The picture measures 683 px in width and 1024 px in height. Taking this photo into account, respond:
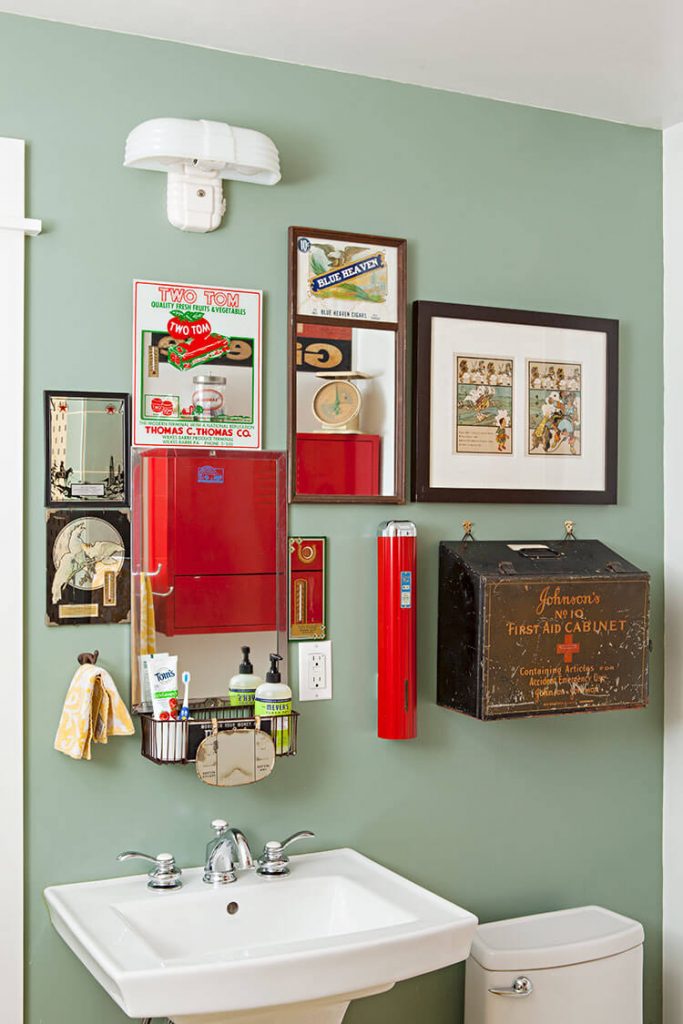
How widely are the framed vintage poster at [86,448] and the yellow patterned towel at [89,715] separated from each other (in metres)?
0.35

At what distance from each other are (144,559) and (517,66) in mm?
1364

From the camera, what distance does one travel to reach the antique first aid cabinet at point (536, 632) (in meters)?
2.41

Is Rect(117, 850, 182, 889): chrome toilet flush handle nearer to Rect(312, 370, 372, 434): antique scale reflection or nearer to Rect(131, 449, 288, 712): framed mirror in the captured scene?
Rect(131, 449, 288, 712): framed mirror

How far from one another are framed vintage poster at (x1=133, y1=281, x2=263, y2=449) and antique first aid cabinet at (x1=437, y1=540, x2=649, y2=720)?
0.59 meters

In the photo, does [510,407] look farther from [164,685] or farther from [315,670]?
[164,685]

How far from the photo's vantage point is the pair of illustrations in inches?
103

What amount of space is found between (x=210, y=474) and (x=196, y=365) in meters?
0.23

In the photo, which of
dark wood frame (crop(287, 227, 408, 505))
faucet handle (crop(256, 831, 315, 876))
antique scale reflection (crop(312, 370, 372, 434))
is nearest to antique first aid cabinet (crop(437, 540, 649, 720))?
dark wood frame (crop(287, 227, 408, 505))

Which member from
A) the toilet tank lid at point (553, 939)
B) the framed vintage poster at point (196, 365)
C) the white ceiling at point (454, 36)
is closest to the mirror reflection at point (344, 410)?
the framed vintage poster at point (196, 365)

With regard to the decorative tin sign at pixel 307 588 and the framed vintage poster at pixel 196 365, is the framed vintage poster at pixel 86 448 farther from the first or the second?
the decorative tin sign at pixel 307 588

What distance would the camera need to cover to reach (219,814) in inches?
93.0

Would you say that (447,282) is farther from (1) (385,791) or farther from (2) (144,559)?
(1) (385,791)

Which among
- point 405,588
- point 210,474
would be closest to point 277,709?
point 405,588

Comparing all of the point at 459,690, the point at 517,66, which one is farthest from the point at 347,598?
the point at 517,66
